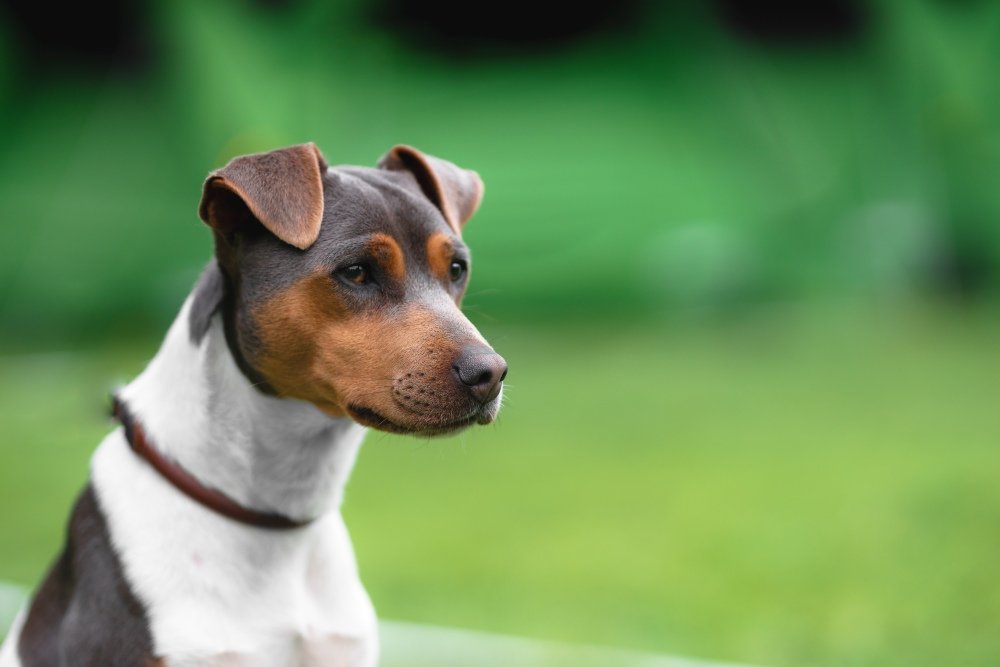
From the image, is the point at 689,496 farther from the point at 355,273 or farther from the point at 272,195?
the point at 272,195

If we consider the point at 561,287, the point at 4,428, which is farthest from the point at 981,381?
the point at 4,428

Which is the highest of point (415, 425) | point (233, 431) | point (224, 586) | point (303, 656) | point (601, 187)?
point (601, 187)

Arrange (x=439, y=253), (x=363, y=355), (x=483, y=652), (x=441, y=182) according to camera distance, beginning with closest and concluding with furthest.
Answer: (x=363, y=355) → (x=439, y=253) → (x=441, y=182) → (x=483, y=652)

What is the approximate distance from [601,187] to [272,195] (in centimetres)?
983

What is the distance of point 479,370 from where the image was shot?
10.2 ft

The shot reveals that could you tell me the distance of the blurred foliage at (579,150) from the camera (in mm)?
12203

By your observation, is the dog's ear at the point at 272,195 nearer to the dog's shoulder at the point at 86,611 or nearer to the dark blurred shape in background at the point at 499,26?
the dog's shoulder at the point at 86,611

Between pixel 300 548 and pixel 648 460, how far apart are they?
5.52 m

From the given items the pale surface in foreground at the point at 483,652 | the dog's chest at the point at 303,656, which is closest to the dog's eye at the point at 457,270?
the dog's chest at the point at 303,656

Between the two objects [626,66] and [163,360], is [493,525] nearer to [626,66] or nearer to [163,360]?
[163,360]

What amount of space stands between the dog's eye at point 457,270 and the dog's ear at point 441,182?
16cm

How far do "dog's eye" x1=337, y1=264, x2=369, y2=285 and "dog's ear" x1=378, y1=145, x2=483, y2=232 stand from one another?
1.54 feet

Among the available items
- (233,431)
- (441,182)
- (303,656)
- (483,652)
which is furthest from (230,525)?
(483,652)

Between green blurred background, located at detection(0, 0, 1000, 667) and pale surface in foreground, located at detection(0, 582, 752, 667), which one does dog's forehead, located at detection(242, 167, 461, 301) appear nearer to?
pale surface in foreground, located at detection(0, 582, 752, 667)
